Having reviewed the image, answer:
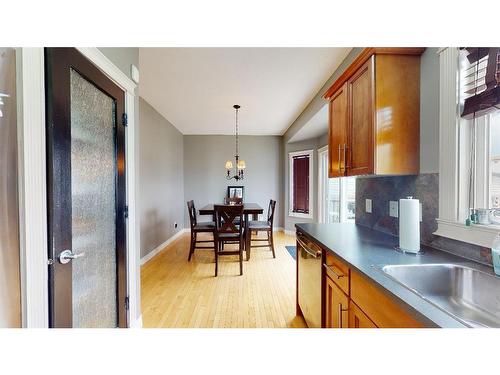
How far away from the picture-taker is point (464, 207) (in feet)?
3.80

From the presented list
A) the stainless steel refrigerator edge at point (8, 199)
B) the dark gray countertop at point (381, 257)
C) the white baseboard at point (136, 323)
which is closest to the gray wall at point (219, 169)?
the dark gray countertop at point (381, 257)

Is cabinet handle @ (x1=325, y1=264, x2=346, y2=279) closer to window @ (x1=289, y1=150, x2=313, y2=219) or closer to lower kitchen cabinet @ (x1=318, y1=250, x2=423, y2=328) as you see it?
lower kitchen cabinet @ (x1=318, y1=250, x2=423, y2=328)

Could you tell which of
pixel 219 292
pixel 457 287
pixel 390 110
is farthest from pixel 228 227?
pixel 457 287

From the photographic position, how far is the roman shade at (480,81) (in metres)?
1.00

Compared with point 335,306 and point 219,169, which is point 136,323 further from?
point 219,169

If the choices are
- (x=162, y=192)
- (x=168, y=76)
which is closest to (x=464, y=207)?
(x=168, y=76)

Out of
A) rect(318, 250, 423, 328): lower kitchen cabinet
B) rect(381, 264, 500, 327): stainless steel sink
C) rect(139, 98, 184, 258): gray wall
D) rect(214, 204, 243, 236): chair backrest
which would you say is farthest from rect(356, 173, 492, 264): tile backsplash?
rect(139, 98, 184, 258): gray wall

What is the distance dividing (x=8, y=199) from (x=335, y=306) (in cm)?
167

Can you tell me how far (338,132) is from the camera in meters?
1.90

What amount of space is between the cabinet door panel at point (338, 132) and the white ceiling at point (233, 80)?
2.36ft

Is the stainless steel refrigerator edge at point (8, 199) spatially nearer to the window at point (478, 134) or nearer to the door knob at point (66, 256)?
the door knob at point (66, 256)

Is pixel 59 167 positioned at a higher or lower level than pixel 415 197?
higher

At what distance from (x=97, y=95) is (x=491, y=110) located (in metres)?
2.22
